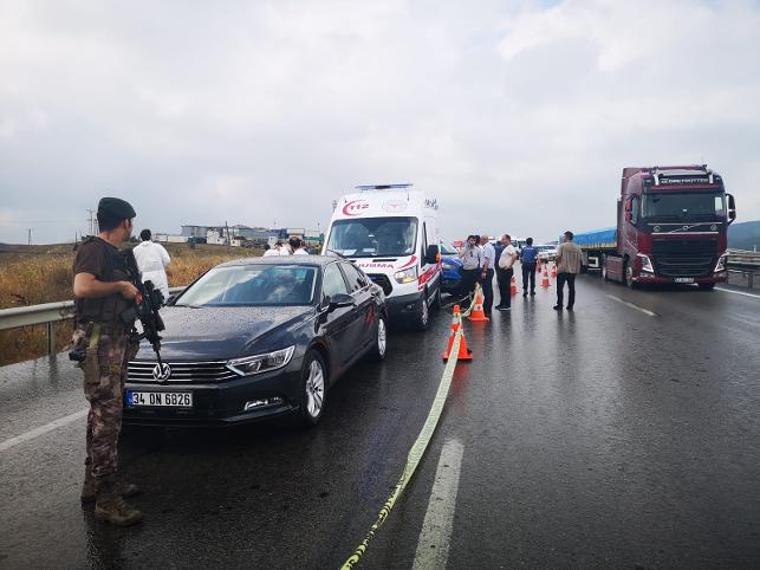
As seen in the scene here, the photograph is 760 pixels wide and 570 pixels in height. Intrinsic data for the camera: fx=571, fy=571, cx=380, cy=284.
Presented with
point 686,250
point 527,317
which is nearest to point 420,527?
point 527,317

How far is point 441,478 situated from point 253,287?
3.20 metres

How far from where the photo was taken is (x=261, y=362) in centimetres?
457

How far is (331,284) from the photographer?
654 centimetres

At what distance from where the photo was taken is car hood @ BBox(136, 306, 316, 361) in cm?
450

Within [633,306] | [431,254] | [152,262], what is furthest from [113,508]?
[633,306]

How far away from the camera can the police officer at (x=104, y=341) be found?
3.43 meters

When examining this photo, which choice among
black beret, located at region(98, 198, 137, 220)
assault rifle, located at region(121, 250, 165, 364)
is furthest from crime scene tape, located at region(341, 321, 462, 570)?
black beret, located at region(98, 198, 137, 220)

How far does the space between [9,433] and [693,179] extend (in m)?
18.3

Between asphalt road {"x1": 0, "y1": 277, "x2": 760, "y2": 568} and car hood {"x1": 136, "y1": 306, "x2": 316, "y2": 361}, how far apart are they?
2.62ft

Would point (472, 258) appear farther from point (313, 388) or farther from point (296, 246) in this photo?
point (313, 388)

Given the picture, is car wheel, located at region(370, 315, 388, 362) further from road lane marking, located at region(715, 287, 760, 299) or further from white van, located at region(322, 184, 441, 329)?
road lane marking, located at region(715, 287, 760, 299)

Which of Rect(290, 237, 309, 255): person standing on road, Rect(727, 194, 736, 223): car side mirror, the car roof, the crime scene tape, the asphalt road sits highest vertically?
Rect(727, 194, 736, 223): car side mirror

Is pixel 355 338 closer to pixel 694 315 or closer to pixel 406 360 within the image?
pixel 406 360

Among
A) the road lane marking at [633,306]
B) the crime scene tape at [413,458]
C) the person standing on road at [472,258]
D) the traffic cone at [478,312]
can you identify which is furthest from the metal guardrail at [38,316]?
the road lane marking at [633,306]
